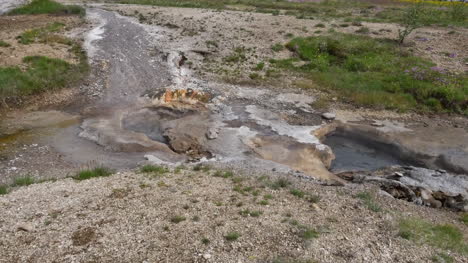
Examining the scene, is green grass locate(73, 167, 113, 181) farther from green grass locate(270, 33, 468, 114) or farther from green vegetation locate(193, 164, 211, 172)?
green grass locate(270, 33, 468, 114)

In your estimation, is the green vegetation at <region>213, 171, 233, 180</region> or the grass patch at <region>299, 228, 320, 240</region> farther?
the green vegetation at <region>213, 171, 233, 180</region>

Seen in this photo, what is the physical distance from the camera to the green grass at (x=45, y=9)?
47844 millimetres

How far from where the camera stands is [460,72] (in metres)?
29.8

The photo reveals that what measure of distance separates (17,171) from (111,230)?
765cm

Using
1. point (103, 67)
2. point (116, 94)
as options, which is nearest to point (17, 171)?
point (116, 94)

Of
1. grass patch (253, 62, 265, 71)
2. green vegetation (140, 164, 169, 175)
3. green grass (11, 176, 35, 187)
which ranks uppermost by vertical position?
grass patch (253, 62, 265, 71)

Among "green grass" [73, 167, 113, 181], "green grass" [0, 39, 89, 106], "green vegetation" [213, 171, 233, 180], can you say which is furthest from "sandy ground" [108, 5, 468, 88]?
"green grass" [73, 167, 113, 181]

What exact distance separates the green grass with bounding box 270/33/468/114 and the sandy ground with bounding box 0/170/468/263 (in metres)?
13.0

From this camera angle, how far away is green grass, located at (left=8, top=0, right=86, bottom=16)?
157 feet

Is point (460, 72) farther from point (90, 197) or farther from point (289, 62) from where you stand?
point (90, 197)

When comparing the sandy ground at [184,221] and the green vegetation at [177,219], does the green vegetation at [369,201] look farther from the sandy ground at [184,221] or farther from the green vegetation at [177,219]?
the green vegetation at [177,219]

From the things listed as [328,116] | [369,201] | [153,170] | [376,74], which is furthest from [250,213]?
[376,74]

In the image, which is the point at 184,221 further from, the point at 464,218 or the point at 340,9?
the point at 340,9

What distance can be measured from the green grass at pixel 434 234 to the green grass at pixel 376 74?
13.6 metres
